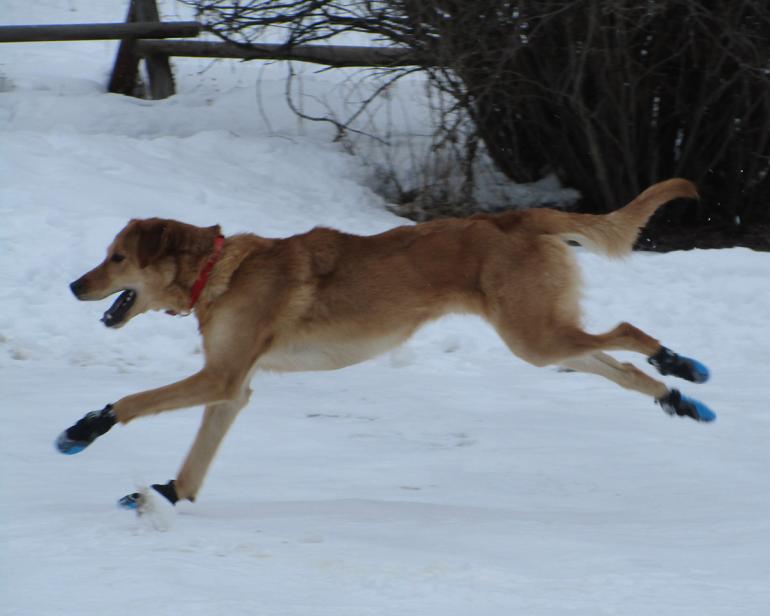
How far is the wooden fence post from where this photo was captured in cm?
1258

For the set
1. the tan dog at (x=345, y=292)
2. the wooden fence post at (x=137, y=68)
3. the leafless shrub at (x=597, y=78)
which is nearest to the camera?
the tan dog at (x=345, y=292)

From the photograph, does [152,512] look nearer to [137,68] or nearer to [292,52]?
[292,52]

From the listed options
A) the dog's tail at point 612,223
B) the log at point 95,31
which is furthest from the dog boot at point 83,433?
the log at point 95,31

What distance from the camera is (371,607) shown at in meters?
3.64

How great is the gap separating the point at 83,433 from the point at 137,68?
340 inches

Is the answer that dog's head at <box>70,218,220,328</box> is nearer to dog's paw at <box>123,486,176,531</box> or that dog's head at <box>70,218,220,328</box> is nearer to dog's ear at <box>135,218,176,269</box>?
dog's ear at <box>135,218,176,269</box>

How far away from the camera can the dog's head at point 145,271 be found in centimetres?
550

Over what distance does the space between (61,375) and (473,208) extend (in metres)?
4.87

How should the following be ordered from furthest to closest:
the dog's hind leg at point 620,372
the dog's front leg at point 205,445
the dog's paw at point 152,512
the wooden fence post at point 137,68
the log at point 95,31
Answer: the wooden fence post at point 137,68, the log at point 95,31, the dog's hind leg at point 620,372, the dog's front leg at point 205,445, the dog's paw at point 152,512

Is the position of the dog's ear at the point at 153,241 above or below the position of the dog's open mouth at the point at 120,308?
above

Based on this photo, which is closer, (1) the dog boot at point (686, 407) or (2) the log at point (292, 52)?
(1) the dog boot at point (686, 407)

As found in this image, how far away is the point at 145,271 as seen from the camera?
5.52 metres

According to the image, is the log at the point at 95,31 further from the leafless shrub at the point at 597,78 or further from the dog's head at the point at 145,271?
the dog's head at the point at 145,271

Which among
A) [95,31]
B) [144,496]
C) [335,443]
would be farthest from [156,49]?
[144,496]
